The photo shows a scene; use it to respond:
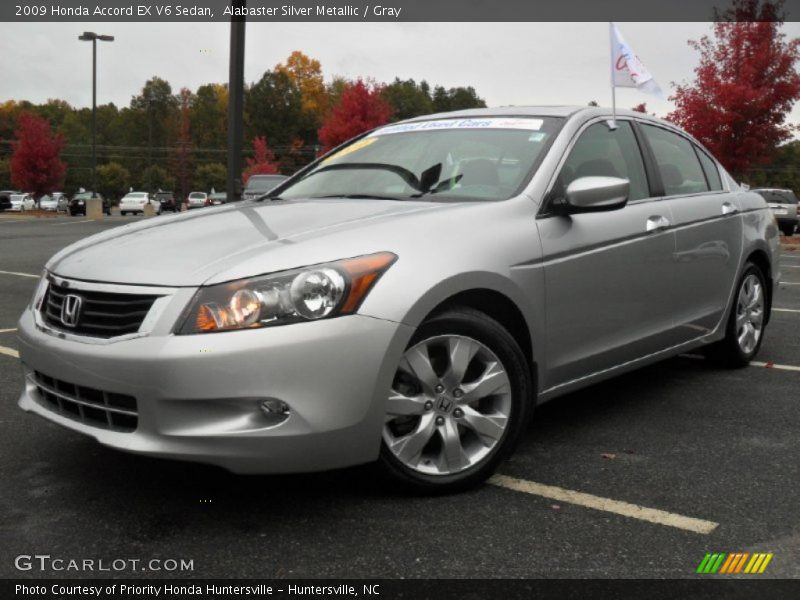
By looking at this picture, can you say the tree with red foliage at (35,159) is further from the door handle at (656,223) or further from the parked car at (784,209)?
the door handle at (656,223)

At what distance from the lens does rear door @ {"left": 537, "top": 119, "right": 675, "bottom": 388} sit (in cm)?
380

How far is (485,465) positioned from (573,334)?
2.65ft

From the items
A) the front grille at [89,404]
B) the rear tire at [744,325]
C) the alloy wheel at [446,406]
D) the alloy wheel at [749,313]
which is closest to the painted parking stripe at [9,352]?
the front grille at [89,404]

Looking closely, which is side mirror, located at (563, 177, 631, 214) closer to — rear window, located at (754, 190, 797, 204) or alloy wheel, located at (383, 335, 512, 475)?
alloy wheel, located at (383, 335, 512, 475)

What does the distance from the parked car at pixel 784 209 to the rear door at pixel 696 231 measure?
23569 millimetres

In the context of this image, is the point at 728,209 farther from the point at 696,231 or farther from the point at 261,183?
the point at 261,183

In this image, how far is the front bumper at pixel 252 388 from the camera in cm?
284

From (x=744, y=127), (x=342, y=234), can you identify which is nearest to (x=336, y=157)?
(x=342, y=234)

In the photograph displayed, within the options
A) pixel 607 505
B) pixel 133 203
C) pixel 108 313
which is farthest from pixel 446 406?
pixel 133 203

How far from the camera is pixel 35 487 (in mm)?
3426

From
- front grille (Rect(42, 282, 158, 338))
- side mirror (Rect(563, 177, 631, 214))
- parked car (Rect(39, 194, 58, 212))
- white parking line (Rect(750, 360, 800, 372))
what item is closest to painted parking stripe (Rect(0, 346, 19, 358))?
front grille (Rect(42, 282, 158, 338))

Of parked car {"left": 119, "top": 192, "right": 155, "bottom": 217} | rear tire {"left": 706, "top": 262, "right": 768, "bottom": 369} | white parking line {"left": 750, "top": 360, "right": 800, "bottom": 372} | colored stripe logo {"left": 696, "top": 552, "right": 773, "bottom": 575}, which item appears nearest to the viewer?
colored stripe logo {"left": 696, "top": 552, "right": 773, "bottom": 575}

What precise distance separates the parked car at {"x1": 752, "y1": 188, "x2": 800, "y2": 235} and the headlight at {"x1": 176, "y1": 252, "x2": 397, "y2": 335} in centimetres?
2661

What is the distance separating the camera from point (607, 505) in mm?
3262
